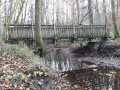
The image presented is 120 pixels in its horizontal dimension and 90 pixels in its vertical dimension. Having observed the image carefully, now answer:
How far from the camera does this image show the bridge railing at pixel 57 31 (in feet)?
37.6

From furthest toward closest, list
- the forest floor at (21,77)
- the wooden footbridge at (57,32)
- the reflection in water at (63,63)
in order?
the wooden footbridge at (57,32), the reflection in water at (63,63), the forest floor at (21,77)

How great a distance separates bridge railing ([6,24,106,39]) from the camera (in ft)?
37.6

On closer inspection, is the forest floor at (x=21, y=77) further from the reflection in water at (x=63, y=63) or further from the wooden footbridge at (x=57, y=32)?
the wooden footbridge at (x=57, y=32)

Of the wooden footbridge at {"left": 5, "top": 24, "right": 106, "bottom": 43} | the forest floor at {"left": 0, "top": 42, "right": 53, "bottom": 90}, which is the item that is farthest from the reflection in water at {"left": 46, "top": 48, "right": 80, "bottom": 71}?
the forest floor at {"left": 0, "top": 42, "right": 53, "bottom": 90}

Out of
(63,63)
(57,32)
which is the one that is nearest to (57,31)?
(57,32)

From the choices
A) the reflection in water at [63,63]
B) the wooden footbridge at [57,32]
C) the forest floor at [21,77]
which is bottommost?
the reflection in water at [63,63]

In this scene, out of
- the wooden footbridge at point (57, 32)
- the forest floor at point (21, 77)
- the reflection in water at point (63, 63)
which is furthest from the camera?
the wooden footbridge at point (57, 32)

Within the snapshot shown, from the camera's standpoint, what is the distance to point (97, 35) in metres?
13.8

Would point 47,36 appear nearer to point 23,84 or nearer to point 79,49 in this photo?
point 79,49

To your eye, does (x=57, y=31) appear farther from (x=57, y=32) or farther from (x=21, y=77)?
(x=21, y=77)

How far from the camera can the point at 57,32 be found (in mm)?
12477

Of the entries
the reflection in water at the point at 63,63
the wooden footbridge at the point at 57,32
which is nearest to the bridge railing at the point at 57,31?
the wooden footbridge at the point at 57,32

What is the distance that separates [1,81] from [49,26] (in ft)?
28.8

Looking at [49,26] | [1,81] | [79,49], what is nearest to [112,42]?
[79,49]
